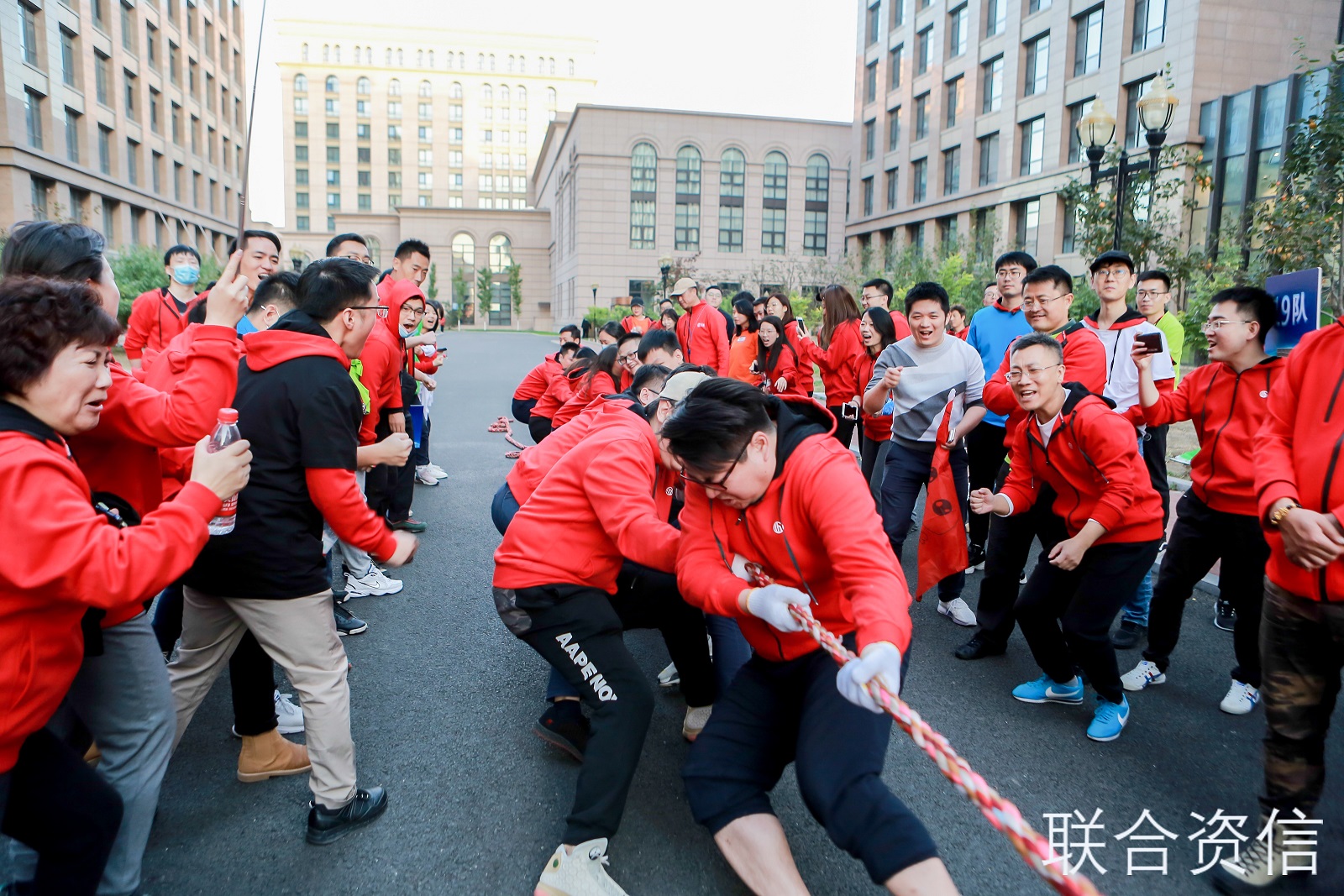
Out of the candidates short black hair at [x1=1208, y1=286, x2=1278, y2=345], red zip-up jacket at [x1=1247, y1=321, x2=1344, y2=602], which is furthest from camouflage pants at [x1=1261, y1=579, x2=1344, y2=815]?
short black hair at [x1=1208, y1=286, x2=1278, y2=345]

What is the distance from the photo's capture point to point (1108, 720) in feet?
12.1

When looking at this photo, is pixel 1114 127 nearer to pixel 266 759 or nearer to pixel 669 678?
pixel 669 678

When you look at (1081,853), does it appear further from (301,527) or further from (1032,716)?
(301,527)

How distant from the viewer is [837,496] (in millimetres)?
2424

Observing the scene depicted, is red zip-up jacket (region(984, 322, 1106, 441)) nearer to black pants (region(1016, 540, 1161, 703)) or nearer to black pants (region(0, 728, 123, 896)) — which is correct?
black pants (region(1016, 540, 1161, 703))

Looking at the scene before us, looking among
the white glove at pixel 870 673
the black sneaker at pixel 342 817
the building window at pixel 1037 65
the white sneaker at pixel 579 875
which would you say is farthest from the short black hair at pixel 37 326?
the building window at pixel 1037 65

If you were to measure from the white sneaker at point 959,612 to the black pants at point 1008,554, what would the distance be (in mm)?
566

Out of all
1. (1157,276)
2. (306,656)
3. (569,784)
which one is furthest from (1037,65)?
(306,656)

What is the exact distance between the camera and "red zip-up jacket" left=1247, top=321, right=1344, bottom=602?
8.23 feet

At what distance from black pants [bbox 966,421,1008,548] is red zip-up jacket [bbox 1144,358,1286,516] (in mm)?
1958

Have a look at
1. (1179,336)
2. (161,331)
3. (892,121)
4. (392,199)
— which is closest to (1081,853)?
(1179,336)

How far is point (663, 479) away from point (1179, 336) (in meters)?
4.74

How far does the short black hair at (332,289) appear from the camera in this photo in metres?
2.94

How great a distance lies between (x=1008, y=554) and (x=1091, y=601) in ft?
2.33
